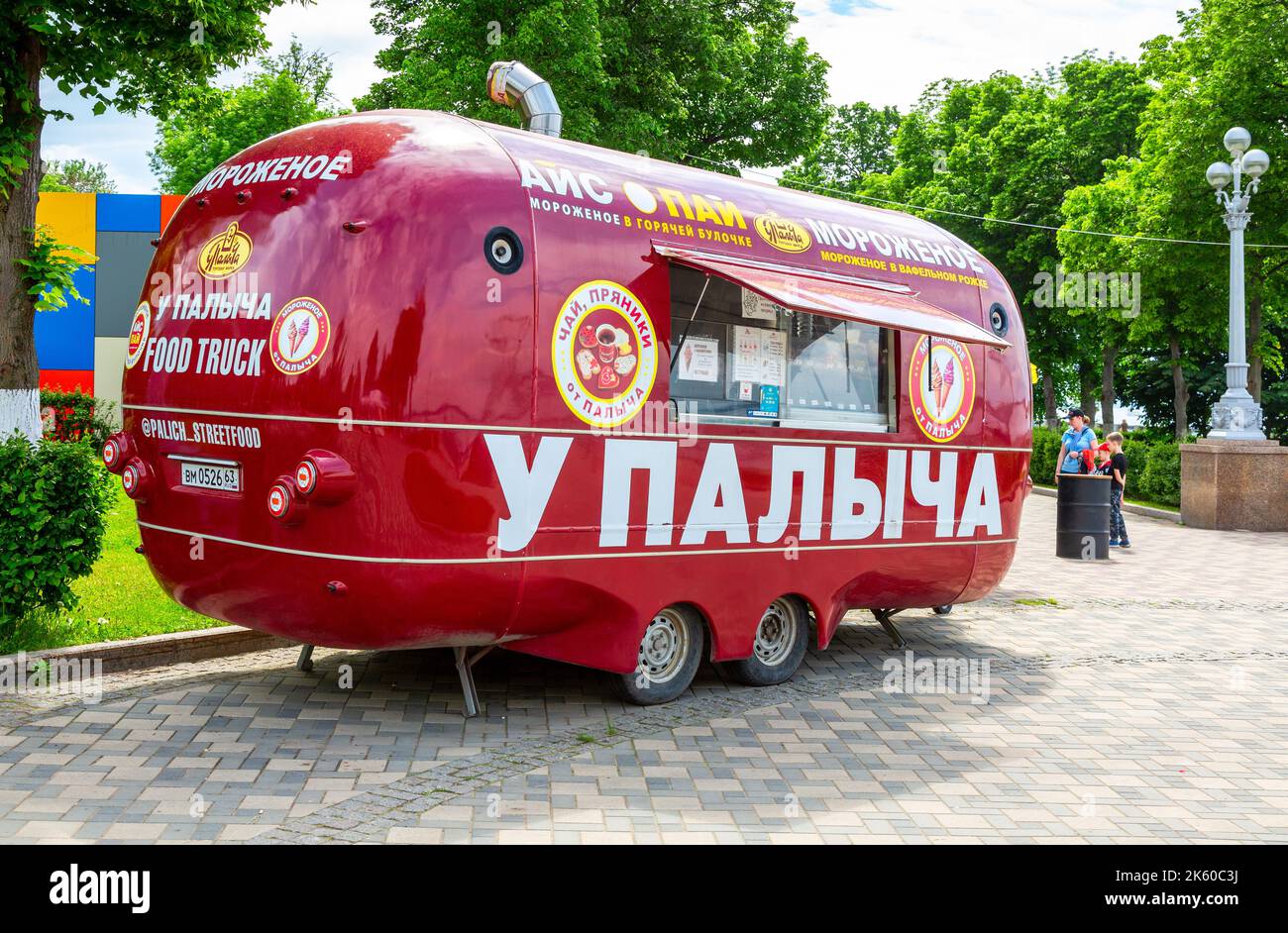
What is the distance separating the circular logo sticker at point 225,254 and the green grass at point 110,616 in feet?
7.60

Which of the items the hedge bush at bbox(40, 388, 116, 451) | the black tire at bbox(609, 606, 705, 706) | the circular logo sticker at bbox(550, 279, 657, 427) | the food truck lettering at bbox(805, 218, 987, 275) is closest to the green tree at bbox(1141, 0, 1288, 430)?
the food truck lettering at bbox(805, 218, 987, 275)

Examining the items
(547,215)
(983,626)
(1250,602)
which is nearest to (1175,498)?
(1250,602)

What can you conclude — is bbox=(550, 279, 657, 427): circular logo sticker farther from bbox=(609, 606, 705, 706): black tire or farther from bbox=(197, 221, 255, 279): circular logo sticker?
bbox=(197, 221, 255, 279): circular logo sticker

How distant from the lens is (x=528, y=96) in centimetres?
894

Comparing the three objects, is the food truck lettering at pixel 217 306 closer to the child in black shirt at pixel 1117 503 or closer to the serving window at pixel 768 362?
the serving window at pixel 768 362

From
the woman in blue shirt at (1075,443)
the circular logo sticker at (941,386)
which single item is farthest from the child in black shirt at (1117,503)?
the circular logo sticker at (941,386)

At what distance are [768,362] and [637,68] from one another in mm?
16315

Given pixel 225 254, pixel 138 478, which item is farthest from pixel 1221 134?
pixel 138 478

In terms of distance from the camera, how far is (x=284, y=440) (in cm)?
636

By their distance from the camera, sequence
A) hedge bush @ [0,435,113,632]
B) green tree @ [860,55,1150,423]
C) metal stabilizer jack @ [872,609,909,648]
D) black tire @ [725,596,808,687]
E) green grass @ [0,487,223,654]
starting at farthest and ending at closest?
green tree @ [860,55,1150,423] < metal stabilizer jack @ [872,609,909,648] < black tire @ [725,596,808,687] < green grass @ [0,487,223,654] < hedge bush @ [0,435,113,632]

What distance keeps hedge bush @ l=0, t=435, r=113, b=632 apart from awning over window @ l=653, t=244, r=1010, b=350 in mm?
4076

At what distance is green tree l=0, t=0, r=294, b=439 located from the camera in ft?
27.3

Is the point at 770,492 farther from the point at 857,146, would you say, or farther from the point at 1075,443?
the point at 857,146

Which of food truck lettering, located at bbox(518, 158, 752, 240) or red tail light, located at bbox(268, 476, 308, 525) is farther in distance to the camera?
food truck lettering, located at bbox(518, 158, 752, 240)
